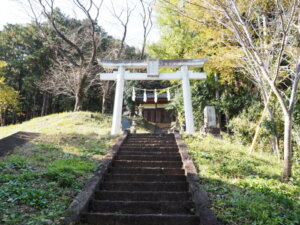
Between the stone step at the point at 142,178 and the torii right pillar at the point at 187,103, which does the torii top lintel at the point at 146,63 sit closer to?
the torii right pillar at the point at 187,103

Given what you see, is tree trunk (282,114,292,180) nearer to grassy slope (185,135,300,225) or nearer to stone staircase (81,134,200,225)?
grassy slope (185,135,300,225)

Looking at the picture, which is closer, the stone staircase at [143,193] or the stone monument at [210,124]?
the stone staircase at [143,193]

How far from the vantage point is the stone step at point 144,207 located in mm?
4863

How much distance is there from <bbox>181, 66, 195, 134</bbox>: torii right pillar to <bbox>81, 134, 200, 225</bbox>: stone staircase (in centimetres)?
365

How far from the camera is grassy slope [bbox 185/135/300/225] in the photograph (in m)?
4.35

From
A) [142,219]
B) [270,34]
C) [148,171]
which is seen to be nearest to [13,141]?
[148,171]

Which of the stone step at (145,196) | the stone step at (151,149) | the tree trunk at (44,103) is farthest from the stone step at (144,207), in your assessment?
the tree trunk at (44,103)

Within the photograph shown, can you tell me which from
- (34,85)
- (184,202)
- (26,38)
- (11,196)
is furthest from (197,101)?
(26,38)

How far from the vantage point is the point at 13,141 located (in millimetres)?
9609

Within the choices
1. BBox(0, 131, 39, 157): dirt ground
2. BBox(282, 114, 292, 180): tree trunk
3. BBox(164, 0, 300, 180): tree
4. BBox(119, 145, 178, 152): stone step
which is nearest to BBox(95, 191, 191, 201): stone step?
BBox(282, 114, 292, 180): tree trunk

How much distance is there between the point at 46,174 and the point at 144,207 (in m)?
2.63

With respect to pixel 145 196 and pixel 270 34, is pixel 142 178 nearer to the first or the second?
pixel 145 196

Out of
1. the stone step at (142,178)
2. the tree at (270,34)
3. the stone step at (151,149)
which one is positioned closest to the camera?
the tree at (270,34)

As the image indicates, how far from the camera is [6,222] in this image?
386cm
